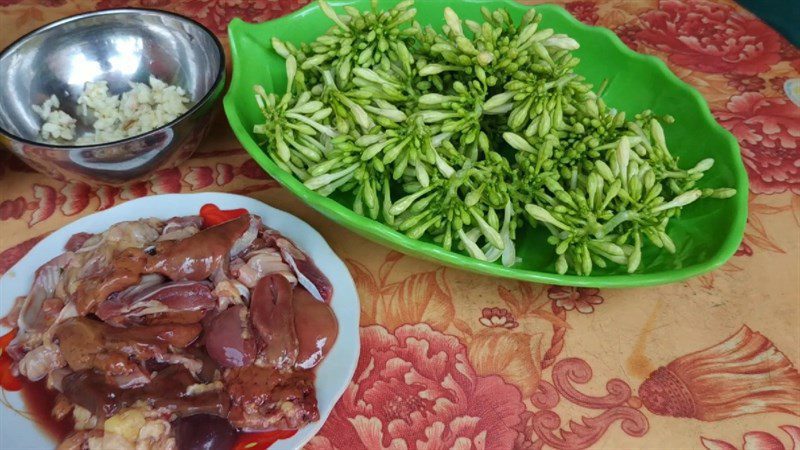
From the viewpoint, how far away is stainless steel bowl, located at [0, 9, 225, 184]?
4.54 feet

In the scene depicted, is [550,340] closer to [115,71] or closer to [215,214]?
[215,214]

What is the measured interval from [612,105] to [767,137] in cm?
47

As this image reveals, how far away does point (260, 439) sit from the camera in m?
1.07

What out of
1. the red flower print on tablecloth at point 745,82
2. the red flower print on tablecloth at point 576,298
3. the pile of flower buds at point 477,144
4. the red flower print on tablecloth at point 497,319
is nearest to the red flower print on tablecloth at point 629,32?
the red flower print on tablecloth at point 745,82

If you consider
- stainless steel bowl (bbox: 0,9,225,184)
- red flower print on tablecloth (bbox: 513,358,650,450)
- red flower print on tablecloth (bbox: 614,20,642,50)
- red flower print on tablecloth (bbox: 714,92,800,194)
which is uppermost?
stainless steel bowl (bbox: 0,9,225,184)

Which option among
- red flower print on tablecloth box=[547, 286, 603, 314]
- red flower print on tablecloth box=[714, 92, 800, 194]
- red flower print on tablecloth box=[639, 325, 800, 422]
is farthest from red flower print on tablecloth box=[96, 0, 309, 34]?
red flower print on tablecloth box=[639, 325, 800, 422]

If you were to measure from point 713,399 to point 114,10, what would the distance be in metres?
1.71

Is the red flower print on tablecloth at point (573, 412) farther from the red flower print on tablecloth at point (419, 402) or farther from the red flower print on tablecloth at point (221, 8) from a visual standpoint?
the red flower print on tablecloth at point (221, 8)

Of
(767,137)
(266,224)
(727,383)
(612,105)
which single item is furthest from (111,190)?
(767,137)

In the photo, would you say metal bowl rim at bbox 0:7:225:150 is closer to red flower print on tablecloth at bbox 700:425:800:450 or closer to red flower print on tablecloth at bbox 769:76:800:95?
red flower print on tablecloth at bbox 700:425:800:450

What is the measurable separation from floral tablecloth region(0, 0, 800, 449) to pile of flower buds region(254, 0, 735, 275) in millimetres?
136

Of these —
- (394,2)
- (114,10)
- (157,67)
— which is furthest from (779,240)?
(114,10)

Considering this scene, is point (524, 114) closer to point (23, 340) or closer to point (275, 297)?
point (275, 297)

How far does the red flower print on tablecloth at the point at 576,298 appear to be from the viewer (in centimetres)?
135
